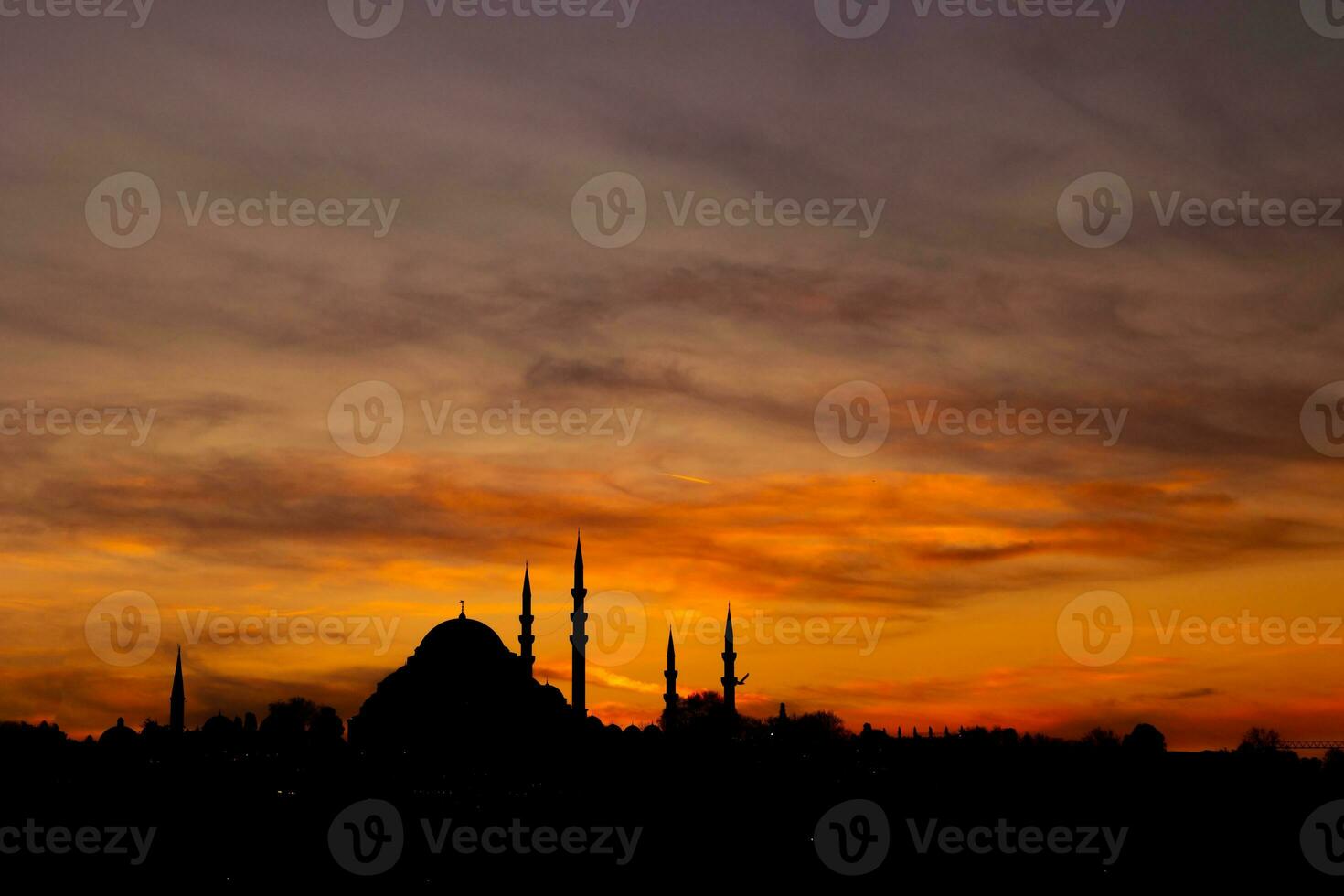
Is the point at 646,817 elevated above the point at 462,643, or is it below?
below

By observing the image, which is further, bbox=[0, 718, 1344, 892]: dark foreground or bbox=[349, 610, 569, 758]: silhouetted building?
bbox=[349, 610, 569, 758]: silhouetted building

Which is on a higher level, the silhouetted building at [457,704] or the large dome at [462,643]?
the large dome at [462,643]

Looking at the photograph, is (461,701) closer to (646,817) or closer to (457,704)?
(457,704)

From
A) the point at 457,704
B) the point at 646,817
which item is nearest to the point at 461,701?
the point at 457,704

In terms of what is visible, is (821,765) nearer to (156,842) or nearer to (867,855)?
(867,855)

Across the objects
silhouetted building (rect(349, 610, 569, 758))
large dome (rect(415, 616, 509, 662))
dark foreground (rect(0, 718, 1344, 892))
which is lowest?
dark foreground (rect(0, 718, 1344, 892))

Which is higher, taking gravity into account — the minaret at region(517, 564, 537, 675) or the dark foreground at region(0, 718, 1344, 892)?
the minaret at region(517, 564, 537, 675)

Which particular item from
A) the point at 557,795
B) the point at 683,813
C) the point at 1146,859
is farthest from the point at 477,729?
the point at 1146,859

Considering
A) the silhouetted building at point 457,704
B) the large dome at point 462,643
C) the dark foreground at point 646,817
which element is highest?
the large dome at point 462,643
